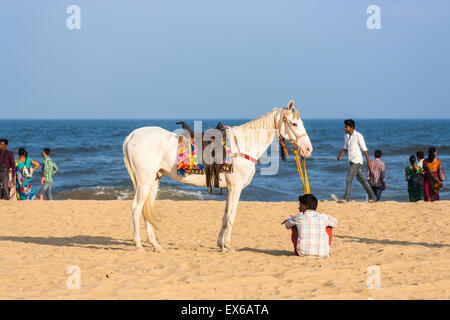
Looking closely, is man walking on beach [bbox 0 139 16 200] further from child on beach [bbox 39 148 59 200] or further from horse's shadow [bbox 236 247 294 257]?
horse's shadow [bbox 236 247 294 257]

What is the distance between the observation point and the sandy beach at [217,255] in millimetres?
5395

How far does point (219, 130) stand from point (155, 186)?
140cm

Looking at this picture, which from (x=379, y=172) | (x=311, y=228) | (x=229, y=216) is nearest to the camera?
(x=311, y=228)

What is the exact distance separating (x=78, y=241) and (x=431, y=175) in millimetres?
8424

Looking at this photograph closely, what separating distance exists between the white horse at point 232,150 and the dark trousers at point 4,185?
23.0ft

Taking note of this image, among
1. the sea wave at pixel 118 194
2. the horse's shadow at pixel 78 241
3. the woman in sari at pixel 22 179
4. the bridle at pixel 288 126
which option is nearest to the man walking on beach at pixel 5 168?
the woman in sari at pixel 22 179

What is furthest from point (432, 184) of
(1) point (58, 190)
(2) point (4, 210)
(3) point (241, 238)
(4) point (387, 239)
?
(1) point (58, 190)

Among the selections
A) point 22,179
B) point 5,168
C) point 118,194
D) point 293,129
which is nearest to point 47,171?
point 22,179

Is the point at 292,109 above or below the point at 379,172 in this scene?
above

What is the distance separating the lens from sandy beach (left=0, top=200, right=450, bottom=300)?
539cm

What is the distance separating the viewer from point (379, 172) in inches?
534

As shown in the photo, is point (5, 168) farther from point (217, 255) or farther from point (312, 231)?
point (312, 231)

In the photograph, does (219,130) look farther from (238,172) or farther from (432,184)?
(432,184)
